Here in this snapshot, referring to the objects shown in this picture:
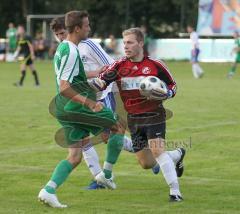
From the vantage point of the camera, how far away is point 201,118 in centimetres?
1664

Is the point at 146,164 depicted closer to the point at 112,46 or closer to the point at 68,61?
the point at 68,61

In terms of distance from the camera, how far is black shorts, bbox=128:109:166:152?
845 centimetres

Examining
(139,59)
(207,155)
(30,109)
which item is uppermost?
(139,59)

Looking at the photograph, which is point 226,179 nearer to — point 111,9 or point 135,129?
point 135,129

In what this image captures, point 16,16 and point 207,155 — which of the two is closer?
point 207,155

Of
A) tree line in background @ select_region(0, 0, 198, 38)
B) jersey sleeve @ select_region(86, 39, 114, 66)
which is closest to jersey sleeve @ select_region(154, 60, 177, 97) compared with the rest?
jersey sleeve @ select_region(86, 39, 114, 66)

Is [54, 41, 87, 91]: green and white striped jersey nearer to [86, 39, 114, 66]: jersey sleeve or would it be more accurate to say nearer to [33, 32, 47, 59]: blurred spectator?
[86, 39, 114, 66]: jersey sleeve

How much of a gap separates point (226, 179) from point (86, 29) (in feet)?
8.95

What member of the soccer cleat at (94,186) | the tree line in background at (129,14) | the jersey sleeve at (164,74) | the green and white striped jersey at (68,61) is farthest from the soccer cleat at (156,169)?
the tree line in background at (129,14)

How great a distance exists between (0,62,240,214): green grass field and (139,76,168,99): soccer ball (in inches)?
43.1

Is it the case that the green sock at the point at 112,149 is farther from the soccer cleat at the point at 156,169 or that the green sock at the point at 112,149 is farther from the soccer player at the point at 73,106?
the soccer player at the point at 73,106

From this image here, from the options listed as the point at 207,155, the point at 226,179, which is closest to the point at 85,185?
the point at 226,179

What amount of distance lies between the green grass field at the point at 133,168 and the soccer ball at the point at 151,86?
110 centimetres

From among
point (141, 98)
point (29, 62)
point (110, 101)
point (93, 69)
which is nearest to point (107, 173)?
point (110, 101)
